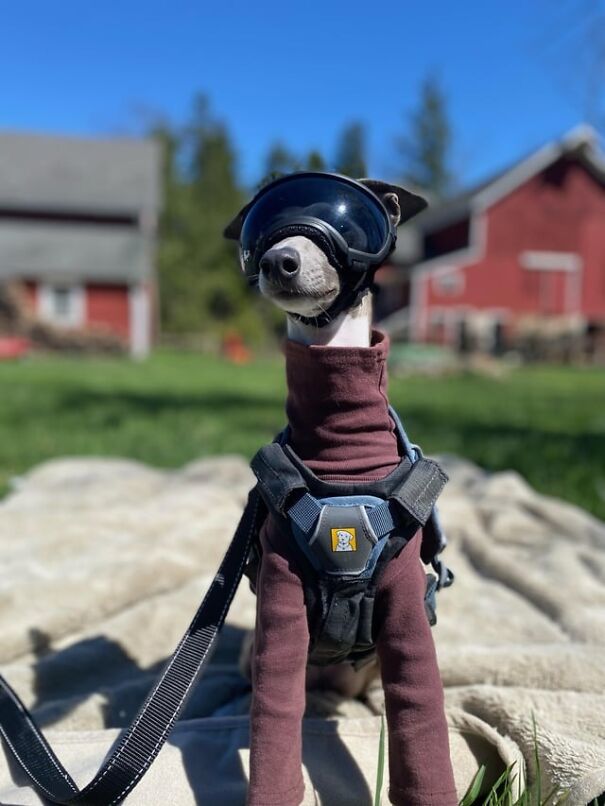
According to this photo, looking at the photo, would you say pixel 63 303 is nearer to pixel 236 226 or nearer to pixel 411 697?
pixel 236 226

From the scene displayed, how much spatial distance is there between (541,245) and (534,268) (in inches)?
32.4

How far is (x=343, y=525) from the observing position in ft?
4.47

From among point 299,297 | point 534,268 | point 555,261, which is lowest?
point 299,297

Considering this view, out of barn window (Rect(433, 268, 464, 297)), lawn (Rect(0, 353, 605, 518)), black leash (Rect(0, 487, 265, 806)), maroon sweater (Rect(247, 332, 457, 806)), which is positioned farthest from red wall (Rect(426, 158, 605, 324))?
maroon sweater (Rect(247, 332, 457, 806))

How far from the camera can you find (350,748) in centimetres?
163

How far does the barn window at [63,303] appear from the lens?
22031 millimetres

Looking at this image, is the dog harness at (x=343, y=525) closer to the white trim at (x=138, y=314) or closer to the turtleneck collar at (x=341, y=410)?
the turtleneck collar at (x=341, y=410)

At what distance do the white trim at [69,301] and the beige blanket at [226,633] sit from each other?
19076 millimetres

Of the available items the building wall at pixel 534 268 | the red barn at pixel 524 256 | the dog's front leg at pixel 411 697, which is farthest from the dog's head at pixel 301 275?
the building wall at pixel 534 268

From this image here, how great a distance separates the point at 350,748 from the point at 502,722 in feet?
1.14

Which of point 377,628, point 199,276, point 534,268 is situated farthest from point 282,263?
point 199,276

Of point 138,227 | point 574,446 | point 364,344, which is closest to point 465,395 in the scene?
point 574,446

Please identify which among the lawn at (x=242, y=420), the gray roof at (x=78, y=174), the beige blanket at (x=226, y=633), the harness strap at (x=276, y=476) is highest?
the gray roof at (x=78, y=174)

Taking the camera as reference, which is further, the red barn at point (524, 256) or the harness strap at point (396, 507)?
the red barn at point (524, 256)
